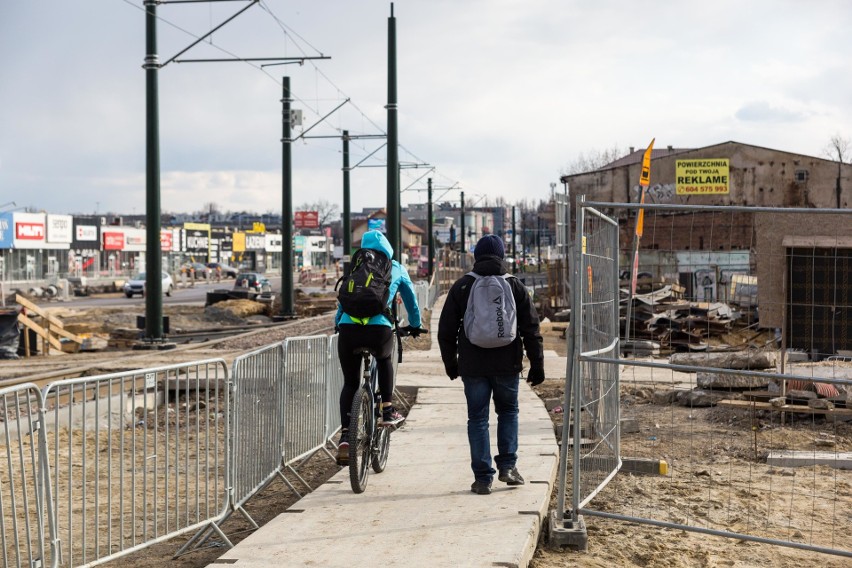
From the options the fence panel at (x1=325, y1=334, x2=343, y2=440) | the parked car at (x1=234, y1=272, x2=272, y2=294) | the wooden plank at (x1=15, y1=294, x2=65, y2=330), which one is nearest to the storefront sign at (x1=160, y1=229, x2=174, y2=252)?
the parked car at (x1=234, y1=272, x2=272, y2=294)

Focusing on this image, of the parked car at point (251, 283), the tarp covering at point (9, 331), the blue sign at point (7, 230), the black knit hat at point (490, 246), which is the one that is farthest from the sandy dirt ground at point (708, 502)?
the blue sign at point (7, 230)

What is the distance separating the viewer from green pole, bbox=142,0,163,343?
1964 cm

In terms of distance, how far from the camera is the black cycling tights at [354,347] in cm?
719

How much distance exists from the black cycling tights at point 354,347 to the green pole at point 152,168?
43.0ft

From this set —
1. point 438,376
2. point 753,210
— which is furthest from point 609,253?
point 438,376

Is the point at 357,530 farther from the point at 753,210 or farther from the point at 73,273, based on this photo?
the point at 73,273

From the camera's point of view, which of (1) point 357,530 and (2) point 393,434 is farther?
(2) point 393,434

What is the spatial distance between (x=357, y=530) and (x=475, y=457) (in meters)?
1.17

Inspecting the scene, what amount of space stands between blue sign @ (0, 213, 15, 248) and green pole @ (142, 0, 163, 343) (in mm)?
57554

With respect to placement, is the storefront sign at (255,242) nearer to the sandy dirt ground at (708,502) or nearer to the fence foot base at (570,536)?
the sandy dirt ground at (708,502)

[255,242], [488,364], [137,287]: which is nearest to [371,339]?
[488,364]

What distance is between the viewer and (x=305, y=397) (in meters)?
8.41

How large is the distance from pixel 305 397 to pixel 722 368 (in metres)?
3.31

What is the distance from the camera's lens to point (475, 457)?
22.4 ft
